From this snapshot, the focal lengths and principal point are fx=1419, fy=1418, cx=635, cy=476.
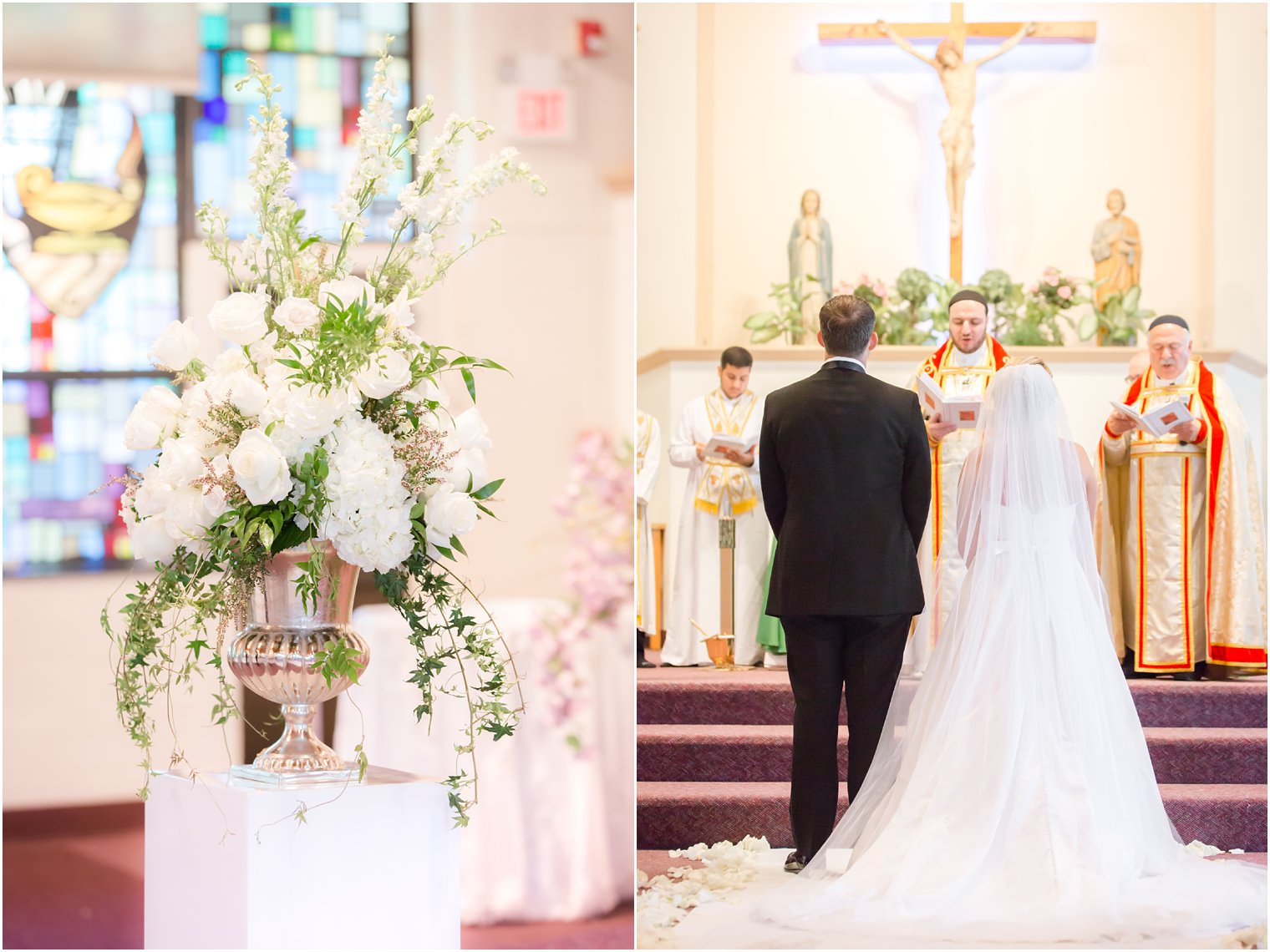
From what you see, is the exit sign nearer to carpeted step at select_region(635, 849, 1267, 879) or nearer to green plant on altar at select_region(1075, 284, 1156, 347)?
carpeted step at select_region(635, 849, 1267, 879)

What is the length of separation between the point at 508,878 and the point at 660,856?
526 millimetres

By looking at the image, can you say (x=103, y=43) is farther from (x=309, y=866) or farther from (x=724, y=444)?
(x=309, y=866)

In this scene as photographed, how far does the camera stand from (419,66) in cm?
402

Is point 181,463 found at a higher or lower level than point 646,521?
higher

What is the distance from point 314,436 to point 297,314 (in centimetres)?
20

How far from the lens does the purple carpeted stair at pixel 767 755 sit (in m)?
4.34

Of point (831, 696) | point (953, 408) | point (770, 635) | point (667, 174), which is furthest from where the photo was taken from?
point (667, 174)

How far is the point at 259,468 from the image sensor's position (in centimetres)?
203

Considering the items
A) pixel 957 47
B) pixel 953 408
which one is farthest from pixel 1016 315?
pixel 957 47

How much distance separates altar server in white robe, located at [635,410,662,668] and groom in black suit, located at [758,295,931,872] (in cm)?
187

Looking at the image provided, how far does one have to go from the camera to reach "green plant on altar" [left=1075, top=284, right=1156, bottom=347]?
592 cm

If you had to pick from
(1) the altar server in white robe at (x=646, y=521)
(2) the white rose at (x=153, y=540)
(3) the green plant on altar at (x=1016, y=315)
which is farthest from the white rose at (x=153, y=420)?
(3) the green plant on altar at (x=1016, y=315)

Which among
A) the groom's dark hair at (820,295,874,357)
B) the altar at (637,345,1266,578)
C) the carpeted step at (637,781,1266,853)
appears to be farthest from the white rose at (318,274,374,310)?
the altar at (637,345,1266,578)

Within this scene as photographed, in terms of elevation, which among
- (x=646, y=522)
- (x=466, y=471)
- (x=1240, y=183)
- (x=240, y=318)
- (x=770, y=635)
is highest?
(x=1240, y=183)
